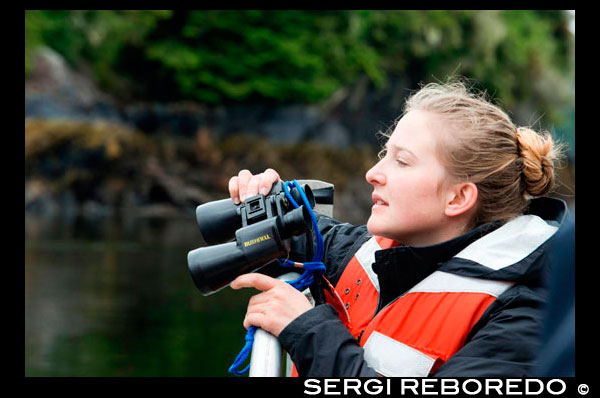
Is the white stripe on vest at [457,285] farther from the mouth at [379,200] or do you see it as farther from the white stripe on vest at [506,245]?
the mouth at [379,200]

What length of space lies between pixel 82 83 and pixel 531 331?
18940 millimetres

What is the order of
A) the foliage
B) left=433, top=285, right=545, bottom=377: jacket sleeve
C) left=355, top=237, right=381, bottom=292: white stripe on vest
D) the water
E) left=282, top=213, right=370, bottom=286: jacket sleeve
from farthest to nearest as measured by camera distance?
the foliage → the water → left=282, top=213, right=370, bottom=286: jacket sleeve → left=355, top=237, right=381, bottom=292: white stripe on vest → left=433, top=285, right=545, bottom=377: jacket sleeve

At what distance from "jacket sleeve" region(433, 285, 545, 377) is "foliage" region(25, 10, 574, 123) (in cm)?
1802

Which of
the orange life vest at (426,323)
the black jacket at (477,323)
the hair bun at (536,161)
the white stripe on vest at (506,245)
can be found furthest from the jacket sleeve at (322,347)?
the hair bun at (536,161)

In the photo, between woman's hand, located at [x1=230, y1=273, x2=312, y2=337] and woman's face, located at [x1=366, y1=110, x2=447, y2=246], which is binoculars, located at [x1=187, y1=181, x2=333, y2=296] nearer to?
woman's hand, located at [x1=230, y1=273, x2=312, y2=337]

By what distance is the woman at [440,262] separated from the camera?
1639mm

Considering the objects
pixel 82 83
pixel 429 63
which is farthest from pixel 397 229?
pixel 429 63

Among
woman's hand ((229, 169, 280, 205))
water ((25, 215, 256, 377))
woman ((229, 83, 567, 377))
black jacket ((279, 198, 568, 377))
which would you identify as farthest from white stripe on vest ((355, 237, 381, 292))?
water ((25, 215, 256, 377))

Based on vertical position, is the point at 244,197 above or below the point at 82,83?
below

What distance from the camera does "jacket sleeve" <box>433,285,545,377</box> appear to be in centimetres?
159

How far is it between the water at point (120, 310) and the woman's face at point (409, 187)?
585 centimetres

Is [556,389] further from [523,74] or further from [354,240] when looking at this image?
[523,74]
